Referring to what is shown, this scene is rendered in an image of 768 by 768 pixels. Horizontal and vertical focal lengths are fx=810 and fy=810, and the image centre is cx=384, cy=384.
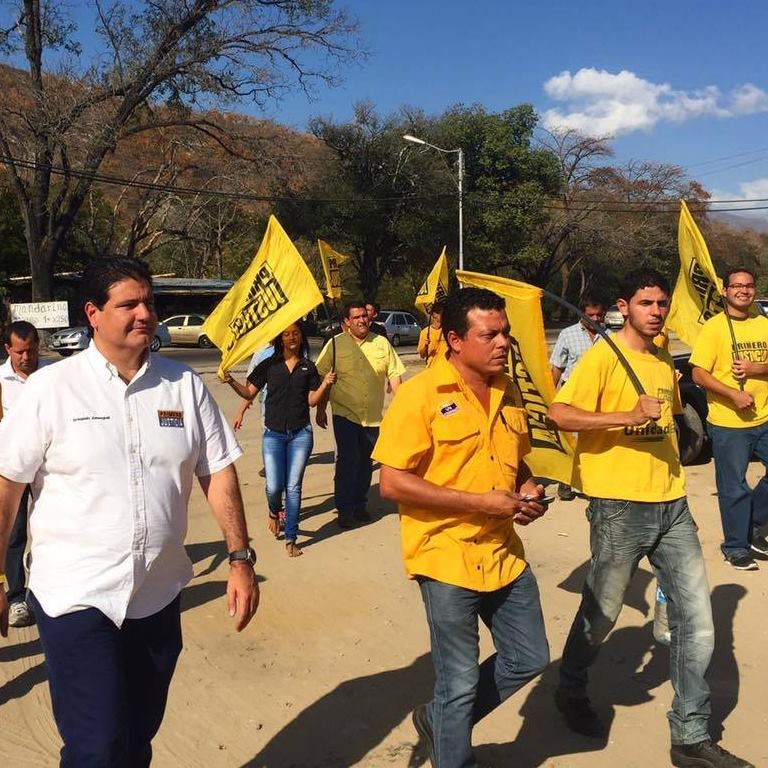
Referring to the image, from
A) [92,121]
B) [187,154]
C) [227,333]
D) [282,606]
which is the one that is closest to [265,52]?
[92,121]

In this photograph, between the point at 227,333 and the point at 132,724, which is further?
the point at 227,333

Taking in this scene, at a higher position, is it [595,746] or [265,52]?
[265,52]

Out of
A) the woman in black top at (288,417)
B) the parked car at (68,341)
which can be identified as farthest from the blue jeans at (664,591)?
the parked car at (68,341)

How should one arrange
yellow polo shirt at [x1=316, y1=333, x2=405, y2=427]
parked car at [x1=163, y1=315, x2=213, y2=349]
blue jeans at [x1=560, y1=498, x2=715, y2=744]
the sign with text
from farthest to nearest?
parked car at [x1=163, y1=315, x2=213, y2=349] → the sign with text → yellow polo shirt at [x1=316, y1=333, x2=405, y2=427] → blue jeans at [x1=560, y1=498, x2=715, y2=744]

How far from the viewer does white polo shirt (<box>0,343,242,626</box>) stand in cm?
238

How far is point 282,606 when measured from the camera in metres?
4.96

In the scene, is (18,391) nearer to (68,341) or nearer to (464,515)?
(464,515)

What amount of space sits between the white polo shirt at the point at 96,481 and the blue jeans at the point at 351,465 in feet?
13.6

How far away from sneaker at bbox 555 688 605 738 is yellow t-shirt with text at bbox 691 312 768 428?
260cm

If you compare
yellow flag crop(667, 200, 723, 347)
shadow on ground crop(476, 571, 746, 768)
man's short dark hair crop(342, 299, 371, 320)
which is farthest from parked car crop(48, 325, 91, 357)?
shadow on ground crop(476, 571, 746, 768)

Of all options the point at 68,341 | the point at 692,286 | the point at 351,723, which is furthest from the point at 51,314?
the point at 351,723

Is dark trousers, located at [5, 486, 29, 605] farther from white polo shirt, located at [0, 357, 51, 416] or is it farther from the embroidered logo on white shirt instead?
the embroidered logo on white shirt

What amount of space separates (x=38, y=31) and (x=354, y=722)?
2994cm

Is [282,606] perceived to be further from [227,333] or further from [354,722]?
[227,333]
